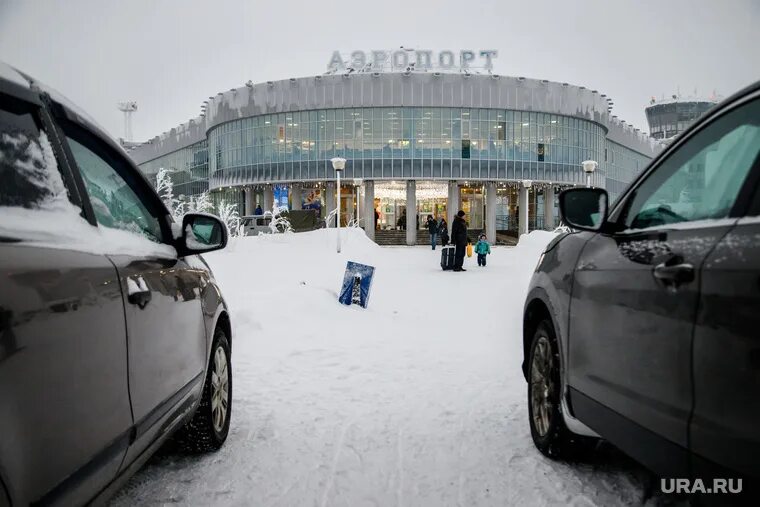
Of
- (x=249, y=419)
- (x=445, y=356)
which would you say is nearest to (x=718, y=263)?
(x=249, y=419)

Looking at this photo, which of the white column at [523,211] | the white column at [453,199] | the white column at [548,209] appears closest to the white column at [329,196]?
the white column at [453,199]

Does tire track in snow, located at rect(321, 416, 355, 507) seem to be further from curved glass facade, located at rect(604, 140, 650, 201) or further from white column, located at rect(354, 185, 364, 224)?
curved glass facade, located at rect(604, 140, 650, 201)

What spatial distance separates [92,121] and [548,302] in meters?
2.61

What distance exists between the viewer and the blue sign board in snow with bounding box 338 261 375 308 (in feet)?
33.3

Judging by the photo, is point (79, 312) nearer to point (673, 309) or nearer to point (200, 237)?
point (200, 237)

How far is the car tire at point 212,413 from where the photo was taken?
11.3ft

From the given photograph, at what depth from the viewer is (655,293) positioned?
2080mm

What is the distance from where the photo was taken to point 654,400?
2.08 meters

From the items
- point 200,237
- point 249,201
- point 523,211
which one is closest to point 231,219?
point 200,237

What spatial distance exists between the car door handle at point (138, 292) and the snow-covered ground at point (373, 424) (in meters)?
1.25

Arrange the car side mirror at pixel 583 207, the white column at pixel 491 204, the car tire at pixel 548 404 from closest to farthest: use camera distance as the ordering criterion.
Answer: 1. the car side mirror at pixel 583 207
2. the car tire at pixel 548 404
3. the white column at pixel 491 204

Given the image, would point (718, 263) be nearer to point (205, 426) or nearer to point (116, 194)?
point (116, 194)

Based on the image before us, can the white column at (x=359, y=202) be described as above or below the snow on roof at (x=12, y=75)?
above

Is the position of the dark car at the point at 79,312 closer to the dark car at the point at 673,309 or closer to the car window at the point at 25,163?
the car window at the point at 25,163
